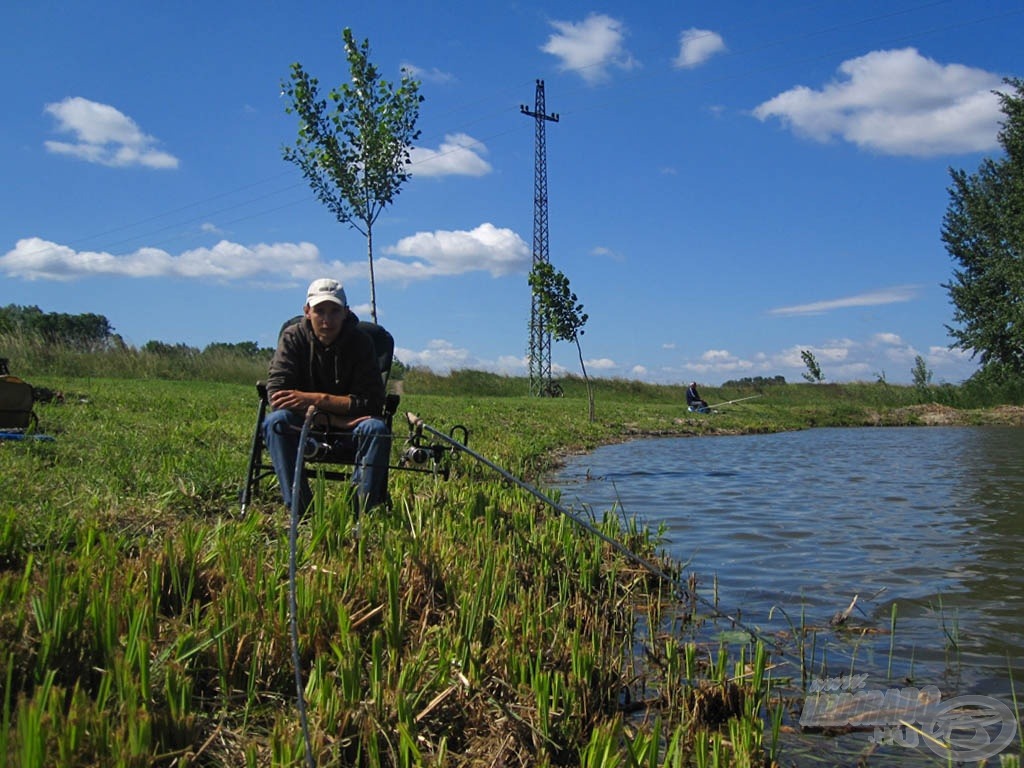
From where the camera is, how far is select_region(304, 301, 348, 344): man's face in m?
5.76

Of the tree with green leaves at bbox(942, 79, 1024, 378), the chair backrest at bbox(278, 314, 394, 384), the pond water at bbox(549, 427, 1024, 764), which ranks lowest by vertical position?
the pond water at bbox(549, 427, 1024, 764)

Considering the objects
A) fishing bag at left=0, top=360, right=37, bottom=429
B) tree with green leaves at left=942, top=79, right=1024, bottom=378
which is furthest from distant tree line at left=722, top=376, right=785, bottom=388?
fishing bag at left=0, top=360, right=37, bottom=429

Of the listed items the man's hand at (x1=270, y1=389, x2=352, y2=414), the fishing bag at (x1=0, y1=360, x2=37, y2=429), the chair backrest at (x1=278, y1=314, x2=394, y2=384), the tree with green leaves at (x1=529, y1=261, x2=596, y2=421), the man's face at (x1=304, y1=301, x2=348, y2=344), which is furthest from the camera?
the tree with green leaves at (x1=529, y1=261, x2=596, y2=421)

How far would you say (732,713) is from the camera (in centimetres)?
329

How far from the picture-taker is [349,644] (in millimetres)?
2943

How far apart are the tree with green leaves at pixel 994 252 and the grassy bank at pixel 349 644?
106 feet

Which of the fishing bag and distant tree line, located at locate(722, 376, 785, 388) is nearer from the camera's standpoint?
the fishing bag

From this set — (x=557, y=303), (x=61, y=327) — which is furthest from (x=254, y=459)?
(x=61, y=327)

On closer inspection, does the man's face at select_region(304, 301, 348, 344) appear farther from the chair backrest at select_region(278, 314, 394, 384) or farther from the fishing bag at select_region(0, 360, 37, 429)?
the fishing bag at select_region(0, 360, 37, 429)

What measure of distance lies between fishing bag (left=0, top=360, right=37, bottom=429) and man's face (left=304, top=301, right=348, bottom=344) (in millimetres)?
4268

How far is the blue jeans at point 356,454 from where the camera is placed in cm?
540

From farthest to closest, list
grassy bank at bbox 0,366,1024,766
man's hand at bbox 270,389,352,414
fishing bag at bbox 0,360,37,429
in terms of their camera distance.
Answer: fishing bag at bbox 0,360,37,429 < man's hand at bbox 270,389,352,414 < grassy bank at bbox 0,366,1024,766

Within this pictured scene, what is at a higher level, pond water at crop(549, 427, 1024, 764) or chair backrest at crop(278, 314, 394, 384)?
chair backrest at crop(278, 314, 394, 384)

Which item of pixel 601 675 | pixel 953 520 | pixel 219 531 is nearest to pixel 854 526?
pixel 953 520
